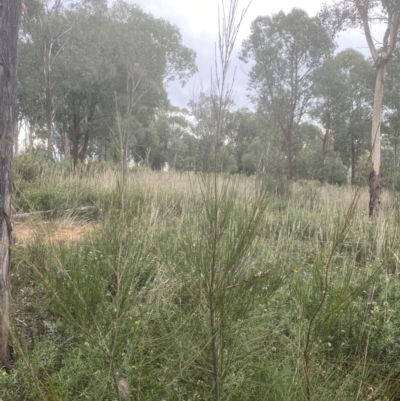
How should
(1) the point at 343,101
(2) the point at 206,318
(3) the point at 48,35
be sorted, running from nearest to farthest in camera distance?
1. (2) the point at 206,318
2. (3) the point at 48,35
3. (1) the point at 343,101

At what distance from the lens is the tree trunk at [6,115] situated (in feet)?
6.22

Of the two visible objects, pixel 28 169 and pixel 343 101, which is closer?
pixel 28 169

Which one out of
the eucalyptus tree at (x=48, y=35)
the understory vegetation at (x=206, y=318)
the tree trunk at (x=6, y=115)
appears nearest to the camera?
the understory vegetation at (x=206, y=318)

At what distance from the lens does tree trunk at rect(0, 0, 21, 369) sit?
189cm

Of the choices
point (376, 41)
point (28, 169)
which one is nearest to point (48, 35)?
point (28, 169)

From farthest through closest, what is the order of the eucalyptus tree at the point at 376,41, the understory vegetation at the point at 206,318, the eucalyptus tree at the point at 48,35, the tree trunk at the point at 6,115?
1. the eucalyptus tree at the point at 48,35
2. the eucalyptus tree at the point at 376,41
3. the tree trunk at the point at 6,115
4. the understory vegetation at the point at 206,318

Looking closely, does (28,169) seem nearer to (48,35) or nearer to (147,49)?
(48,35)

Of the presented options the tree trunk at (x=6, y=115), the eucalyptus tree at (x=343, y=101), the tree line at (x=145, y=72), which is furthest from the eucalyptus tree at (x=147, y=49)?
the tree trunk at (x=6, y=115)

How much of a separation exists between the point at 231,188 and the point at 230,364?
2.27ft

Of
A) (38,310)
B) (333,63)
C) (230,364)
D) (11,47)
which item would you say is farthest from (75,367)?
(333,63)

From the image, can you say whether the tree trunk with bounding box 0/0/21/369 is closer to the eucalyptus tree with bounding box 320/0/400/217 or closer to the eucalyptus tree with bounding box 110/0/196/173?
the eucalyptus tree with bounding box 320/0/400/217

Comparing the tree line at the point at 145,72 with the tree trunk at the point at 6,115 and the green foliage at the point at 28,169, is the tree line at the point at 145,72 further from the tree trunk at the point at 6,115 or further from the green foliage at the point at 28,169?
the tree trunk at the point at 6,115

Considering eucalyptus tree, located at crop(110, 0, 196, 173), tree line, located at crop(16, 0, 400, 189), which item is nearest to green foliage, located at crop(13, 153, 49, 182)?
tree line, located at crop(16, 0, 400, 189)

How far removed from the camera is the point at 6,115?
1.92m
